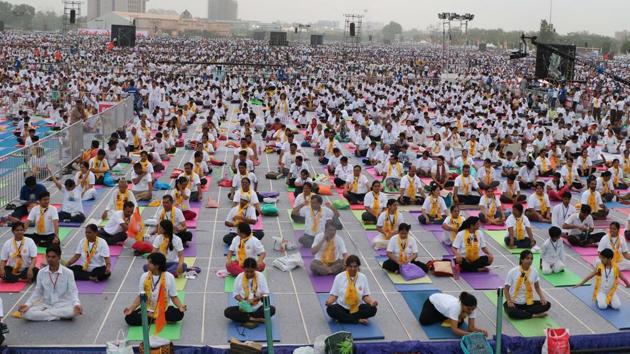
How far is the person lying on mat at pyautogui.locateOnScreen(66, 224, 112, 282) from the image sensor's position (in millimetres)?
9320

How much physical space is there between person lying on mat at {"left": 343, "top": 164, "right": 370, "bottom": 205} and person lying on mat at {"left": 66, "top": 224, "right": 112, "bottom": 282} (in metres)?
5.92

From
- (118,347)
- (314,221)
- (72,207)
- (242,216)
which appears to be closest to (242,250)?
(314,221)

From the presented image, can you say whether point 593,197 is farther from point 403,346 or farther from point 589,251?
point 403,346

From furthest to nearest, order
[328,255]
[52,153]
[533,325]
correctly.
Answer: [52,153] < [328,255] < [533,325]

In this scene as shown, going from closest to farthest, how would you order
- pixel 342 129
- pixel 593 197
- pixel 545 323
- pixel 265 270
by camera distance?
pixel 545 323, pixel 265 270, pixel 593 197, pixel 342 129

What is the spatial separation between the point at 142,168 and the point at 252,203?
3.19 metres

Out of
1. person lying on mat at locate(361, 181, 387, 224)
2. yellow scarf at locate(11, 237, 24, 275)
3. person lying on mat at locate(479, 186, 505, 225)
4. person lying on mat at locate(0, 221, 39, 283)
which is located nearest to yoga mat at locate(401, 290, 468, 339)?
person lying on mat at locate(361, 181, 387, 224)

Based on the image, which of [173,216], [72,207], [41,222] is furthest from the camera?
[72,207]

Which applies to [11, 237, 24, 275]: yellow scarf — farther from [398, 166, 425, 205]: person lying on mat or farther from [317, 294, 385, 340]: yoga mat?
[398, 166, 425, 205]: person lying on mat

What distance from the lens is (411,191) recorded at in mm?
14305

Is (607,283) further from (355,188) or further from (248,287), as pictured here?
(355,188)

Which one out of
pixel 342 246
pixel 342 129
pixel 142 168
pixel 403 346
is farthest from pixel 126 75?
pixel 403 346

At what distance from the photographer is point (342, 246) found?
9906mm

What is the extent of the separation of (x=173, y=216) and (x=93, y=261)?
175 cm
